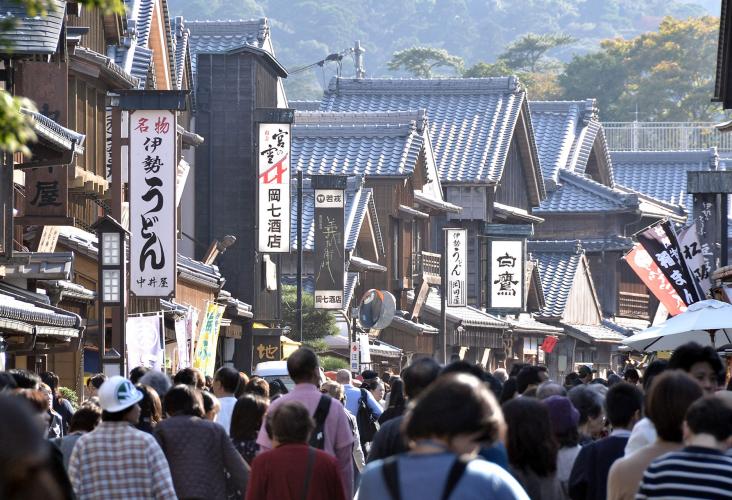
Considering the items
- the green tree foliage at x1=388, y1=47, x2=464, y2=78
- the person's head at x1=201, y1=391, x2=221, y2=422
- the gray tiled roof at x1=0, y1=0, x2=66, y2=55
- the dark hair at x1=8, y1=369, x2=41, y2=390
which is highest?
the green tree foliage at x1=388, y1=47, x2=464, y2=78

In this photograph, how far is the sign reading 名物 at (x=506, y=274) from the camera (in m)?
41.9

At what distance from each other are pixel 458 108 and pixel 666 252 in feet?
78.3

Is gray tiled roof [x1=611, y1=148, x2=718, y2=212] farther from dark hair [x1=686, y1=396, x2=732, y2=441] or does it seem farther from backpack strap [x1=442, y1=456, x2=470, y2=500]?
backpack strap [x1=442, y1=456, x2=470, y2=500]

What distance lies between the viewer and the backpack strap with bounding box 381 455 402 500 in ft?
15.9

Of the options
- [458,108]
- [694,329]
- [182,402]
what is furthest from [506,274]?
[182,402]

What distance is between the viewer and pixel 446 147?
46.6 m

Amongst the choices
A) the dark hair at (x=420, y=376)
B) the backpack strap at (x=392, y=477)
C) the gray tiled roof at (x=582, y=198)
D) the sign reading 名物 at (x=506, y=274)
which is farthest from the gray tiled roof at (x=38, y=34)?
the gray tiled roof at (x=582, y=198)

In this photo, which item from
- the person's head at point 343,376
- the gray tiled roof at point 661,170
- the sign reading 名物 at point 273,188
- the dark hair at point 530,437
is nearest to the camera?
the dark hair at point 530,437

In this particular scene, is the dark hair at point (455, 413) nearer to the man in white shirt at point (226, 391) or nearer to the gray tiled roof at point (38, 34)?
the man in white shirt at point (226, 391)

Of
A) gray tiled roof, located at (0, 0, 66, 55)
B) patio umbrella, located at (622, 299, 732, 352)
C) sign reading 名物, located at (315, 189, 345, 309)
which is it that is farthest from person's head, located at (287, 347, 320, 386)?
A: sign reading 名物, located at (315, 189, 345, 309)

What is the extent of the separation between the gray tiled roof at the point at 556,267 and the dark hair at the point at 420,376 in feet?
128

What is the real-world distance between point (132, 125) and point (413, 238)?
21.4 metres

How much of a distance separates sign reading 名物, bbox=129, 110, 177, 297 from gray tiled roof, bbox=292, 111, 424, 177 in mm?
17217

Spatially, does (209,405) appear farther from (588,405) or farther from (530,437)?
(530,437)
